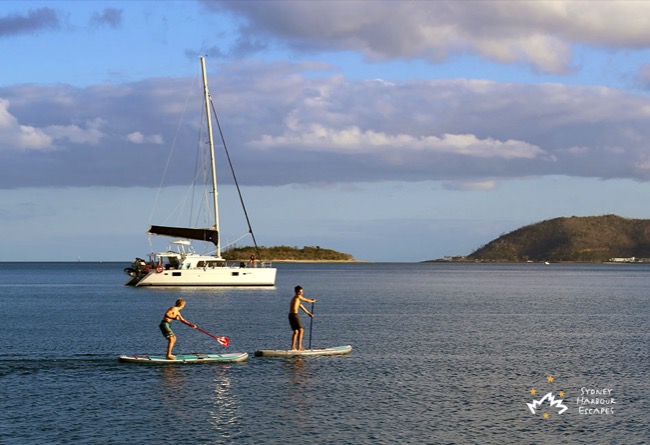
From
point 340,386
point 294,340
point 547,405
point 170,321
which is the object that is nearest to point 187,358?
point 170,321

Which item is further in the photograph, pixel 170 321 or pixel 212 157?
pixel 212 157

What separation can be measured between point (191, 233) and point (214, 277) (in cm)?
533

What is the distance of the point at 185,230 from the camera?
304 ft

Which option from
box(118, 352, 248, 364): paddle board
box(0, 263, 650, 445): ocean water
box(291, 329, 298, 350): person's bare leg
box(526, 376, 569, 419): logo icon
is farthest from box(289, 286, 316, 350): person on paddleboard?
box(526, 376, 569, 419): logo icon

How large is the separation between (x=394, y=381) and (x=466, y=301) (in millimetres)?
57474

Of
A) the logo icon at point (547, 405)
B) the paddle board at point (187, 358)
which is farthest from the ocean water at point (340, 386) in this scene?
the paddle board at point (187, 358)

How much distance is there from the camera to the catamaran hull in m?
91.6

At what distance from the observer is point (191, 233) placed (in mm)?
92125

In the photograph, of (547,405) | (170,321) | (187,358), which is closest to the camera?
(547,405)

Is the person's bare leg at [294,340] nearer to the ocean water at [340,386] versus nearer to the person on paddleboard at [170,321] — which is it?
the ocean water at [340,386]

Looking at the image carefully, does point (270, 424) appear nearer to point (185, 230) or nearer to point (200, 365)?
point (200, 365)

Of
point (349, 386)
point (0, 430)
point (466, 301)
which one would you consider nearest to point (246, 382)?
point (349, 386)

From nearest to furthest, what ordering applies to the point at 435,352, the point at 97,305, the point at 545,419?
the point at 545,419
the point at 435,352
the point at 97,305

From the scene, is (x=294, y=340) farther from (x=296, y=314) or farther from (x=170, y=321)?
(x=170, y=321)
